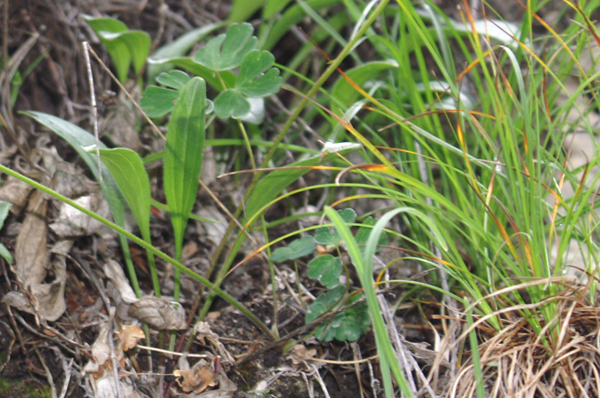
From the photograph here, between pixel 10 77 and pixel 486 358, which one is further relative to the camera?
pixel 10 77

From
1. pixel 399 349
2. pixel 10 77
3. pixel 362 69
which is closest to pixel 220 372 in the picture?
pixel 399 349

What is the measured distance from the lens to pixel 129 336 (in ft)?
2.88

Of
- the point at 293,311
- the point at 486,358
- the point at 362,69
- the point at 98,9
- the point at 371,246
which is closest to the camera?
the point at 371,246

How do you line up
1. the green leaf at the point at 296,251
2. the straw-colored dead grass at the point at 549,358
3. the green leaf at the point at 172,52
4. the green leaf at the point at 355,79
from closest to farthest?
the straw-colored dead grass at the point at 549,358 → the green leaf at the point at 296,251 → the green leaf at the point at 355,79 → the green leaf at the point at 172,52

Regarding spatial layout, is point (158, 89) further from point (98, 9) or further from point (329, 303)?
point (98, 9)

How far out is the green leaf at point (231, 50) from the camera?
3.20 ft

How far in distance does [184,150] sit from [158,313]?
1.04 ft

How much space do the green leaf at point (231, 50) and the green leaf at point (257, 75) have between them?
0.04 meters

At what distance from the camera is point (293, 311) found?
3.30 feet

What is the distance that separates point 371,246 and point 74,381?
67 centimetres

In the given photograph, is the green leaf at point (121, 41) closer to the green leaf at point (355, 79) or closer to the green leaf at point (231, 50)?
the green leaf at point (231, 50)

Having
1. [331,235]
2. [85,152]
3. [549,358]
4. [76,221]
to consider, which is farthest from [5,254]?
[549,358]

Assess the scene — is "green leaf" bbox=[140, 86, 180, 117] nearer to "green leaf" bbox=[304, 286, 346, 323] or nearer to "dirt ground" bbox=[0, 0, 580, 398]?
"dirt ground" bbox=[0, 0, 580, 398]

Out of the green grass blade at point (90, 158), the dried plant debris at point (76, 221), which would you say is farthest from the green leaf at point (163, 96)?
the dried plant debris at point (76, 221)
